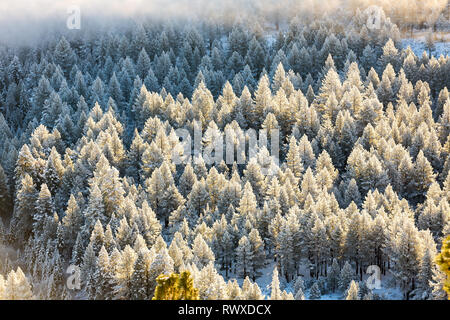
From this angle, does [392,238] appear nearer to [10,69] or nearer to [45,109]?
[45,109]

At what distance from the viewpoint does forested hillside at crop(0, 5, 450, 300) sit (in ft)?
234

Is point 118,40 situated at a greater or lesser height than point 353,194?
greater

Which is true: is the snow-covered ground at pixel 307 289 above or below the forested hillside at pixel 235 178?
below

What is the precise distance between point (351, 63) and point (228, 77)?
1160 inches

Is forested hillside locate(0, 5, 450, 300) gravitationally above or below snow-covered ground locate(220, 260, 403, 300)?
above

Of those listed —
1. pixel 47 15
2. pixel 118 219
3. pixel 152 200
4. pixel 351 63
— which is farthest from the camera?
→ pixel 47 15

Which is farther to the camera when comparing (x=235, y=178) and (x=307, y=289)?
(x=235, y=178)

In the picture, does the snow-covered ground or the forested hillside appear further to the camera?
the forested hillside

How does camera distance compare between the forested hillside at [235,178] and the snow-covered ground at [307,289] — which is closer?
the snow-covered ground at [307,289]

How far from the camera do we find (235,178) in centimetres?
8775

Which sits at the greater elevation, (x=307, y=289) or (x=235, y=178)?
(x=235, y=178)

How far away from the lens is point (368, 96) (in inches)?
4614

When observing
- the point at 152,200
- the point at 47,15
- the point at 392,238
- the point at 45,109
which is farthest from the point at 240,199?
the point at 47,15

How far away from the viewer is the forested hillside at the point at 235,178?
71.2m
